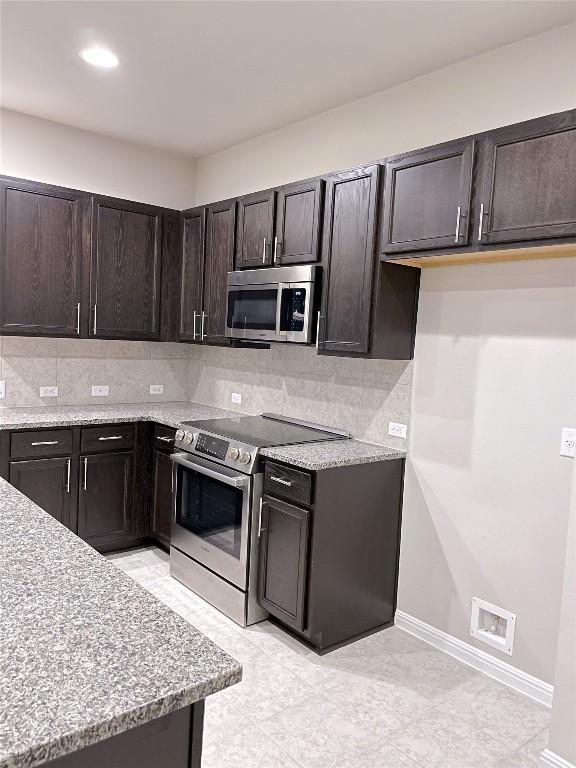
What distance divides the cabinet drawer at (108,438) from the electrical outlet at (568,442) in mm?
2646

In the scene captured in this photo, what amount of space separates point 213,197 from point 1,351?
75.1 inches

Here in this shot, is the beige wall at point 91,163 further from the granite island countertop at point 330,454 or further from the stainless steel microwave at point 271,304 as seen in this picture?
the granite island countertop at point 330,454

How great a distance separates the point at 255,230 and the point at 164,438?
147 cm

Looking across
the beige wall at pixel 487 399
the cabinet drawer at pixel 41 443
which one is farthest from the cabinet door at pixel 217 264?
the cabinet drawer at pixel 41 443

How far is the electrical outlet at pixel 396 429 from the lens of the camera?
3.10 metres

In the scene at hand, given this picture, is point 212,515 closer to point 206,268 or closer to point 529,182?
point 206,268

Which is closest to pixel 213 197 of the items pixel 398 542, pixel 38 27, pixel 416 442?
pixel 38 27

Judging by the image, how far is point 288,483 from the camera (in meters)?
2.84

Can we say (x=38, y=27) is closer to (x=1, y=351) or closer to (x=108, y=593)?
(x=1, y=351)

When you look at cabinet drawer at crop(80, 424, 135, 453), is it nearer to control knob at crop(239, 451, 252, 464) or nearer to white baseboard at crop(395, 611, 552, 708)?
control knob at crop(239, 451, 252, 464)

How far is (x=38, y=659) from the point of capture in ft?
3.44

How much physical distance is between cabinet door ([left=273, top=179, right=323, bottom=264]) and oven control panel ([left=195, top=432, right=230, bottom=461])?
1.10m

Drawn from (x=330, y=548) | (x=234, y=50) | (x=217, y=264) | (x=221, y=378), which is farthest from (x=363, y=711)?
(x=234, y=50)

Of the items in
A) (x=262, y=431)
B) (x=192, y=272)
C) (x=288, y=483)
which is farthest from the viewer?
(x=192, y=272)
